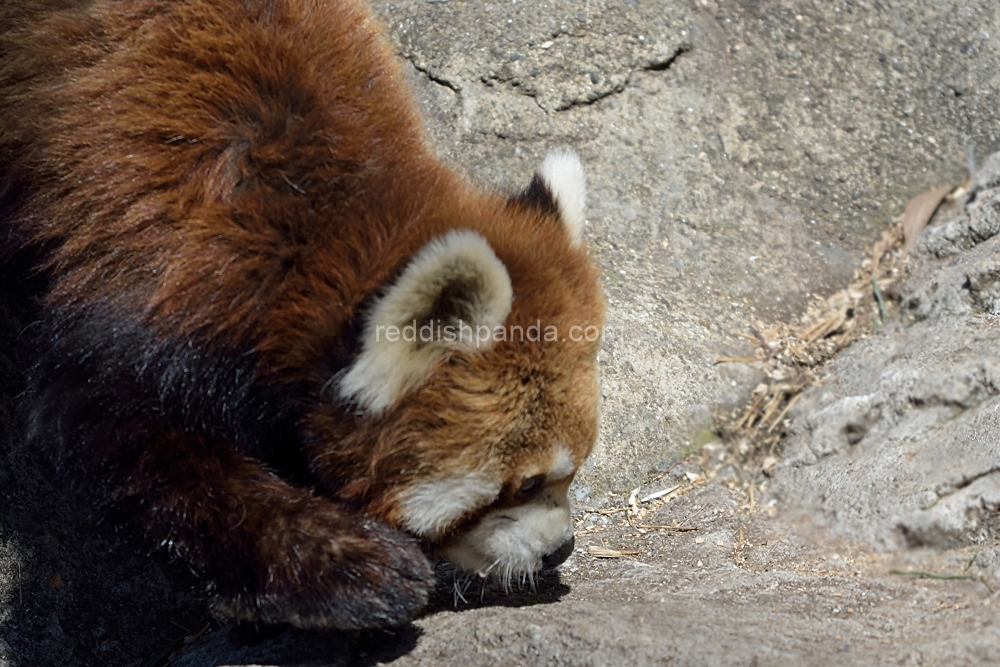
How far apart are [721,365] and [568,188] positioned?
80.9 inches

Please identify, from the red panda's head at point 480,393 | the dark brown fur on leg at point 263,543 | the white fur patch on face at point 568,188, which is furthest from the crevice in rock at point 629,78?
the dark brown fur on leg at point 263,543

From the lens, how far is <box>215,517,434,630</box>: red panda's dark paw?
298cm

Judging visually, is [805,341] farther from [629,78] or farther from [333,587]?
[333,587]

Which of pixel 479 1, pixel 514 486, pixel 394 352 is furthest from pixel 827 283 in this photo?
pixel 394 352

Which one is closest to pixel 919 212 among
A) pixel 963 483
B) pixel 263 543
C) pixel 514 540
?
pixel 963 483

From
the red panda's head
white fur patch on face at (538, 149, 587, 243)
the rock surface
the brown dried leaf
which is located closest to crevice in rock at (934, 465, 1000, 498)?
the rock surface

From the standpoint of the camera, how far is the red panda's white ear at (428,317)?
107 inches

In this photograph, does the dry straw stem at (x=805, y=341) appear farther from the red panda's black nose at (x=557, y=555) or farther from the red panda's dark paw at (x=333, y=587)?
the red panda's dark paw at (x=333, y=587)

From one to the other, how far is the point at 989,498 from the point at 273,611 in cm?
260

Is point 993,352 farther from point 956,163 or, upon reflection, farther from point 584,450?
point 956,163

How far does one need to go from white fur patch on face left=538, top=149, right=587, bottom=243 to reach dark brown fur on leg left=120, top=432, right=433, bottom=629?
1.38 metres

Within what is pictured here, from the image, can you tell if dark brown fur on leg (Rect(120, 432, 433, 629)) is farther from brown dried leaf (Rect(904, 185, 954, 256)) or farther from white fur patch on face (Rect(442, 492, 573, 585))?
brown dried leaf (Rect(904, 185, 954, 256))

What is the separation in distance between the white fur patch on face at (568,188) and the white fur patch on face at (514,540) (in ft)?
3.39

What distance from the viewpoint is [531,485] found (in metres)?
3.26
